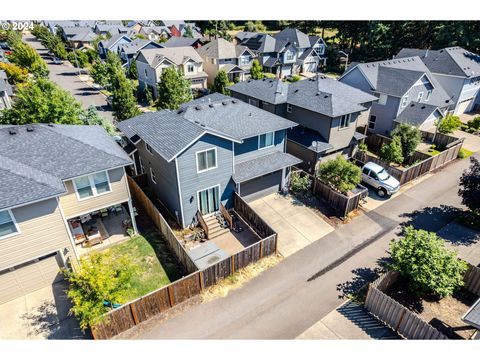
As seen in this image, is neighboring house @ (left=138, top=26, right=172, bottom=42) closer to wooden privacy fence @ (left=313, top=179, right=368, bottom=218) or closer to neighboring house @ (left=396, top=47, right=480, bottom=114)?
neighboring house @ (left=396, top=47, right=480, bottom=114)

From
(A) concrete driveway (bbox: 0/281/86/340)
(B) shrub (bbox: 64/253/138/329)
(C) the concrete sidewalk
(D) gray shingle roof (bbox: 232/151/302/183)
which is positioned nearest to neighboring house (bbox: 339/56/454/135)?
(C) the concrete sidewalk

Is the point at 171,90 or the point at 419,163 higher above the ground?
the point at 171,90

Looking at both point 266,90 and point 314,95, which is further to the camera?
point 266,90

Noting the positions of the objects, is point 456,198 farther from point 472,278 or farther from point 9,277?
point 9,277

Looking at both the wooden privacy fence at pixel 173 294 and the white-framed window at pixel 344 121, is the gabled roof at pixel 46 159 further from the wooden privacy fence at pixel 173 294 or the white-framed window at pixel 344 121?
the white-framed window at pixel 344 121

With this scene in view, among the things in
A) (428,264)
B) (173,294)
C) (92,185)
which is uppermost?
(92,185)

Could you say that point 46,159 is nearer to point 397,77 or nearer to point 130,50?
point 397,77

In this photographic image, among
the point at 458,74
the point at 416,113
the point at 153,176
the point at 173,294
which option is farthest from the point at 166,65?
the point at 458,74

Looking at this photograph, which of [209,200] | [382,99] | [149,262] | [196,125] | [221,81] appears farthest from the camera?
[221,81]

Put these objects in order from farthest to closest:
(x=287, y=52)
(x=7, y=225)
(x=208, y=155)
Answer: (x=287, y=52) → (x=208, y=155) → (x=7, y=225)
